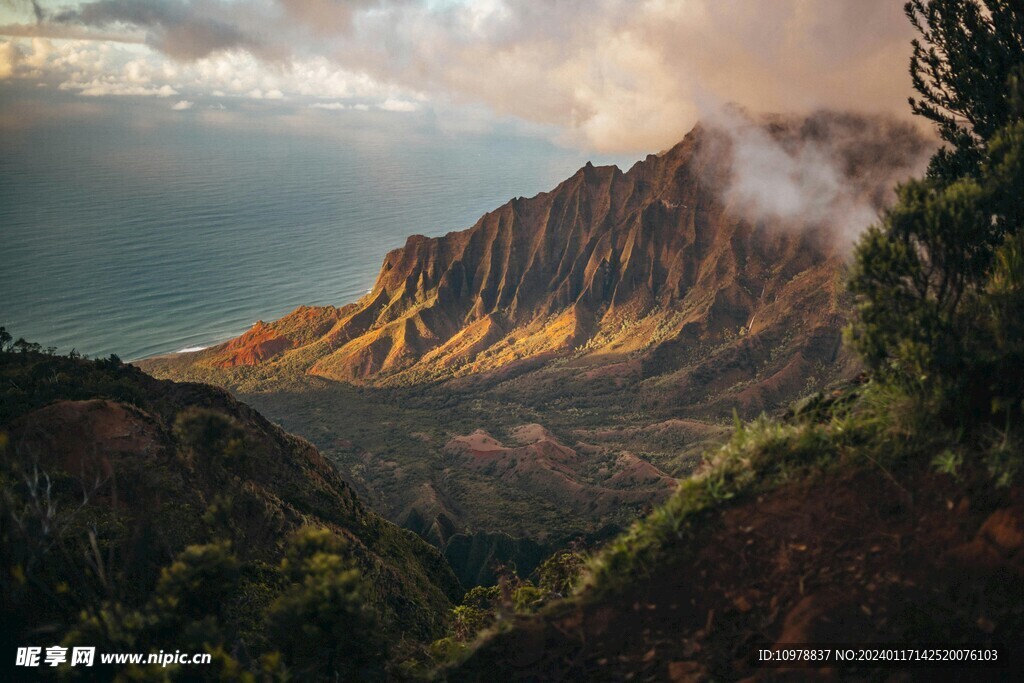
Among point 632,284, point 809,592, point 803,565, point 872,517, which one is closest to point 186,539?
point 803,565

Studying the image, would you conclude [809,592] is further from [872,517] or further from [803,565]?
[872,517]

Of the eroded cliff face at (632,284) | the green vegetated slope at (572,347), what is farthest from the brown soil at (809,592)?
the eroded cliff face at (632,284)

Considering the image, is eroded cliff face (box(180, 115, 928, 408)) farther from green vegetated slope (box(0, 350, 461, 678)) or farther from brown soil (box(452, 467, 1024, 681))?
brown soil (box(452, 467, 1024, 681))

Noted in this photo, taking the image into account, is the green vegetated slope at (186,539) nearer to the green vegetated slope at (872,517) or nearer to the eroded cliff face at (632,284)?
the green vegetated slope at (872,517)

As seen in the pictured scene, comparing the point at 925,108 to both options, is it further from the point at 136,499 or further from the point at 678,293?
the point at 678,293

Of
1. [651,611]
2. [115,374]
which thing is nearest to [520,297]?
[115,374]

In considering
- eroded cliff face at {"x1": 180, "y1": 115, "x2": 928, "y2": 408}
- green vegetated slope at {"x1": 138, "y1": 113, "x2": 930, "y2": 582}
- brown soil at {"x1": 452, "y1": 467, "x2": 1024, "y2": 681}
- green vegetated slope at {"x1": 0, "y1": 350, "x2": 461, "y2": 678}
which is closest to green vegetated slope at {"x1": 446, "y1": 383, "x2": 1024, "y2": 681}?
brown soil at {"x1": 452, "y1": 467, "x2": 1024, "y2": 681}
